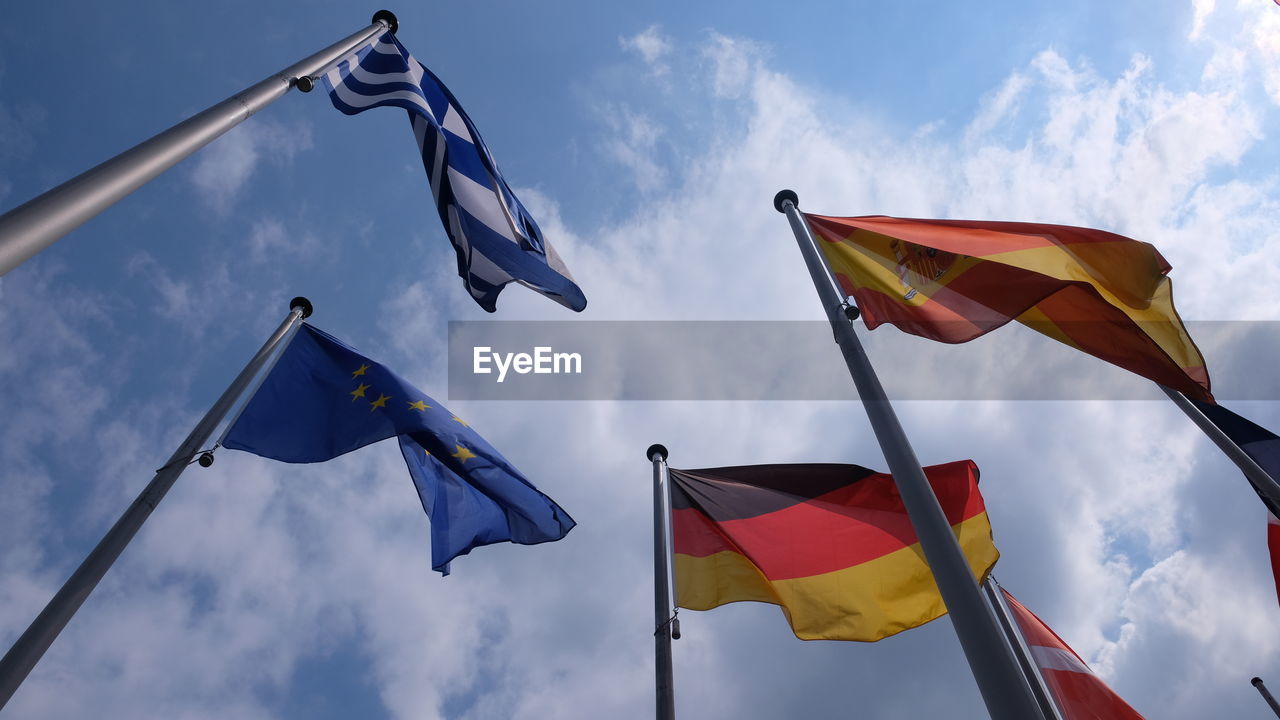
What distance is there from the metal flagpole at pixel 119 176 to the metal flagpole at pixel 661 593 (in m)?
5.83

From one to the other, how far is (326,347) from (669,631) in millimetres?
6047

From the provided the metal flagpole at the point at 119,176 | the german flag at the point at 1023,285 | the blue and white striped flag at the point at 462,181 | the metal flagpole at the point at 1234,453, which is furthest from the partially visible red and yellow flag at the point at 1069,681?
the metal flagpole at the point at 119,176

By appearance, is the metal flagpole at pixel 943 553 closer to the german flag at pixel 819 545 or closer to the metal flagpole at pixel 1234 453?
the german flag at pixel 819 545

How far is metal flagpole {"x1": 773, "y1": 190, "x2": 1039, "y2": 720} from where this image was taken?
455cm

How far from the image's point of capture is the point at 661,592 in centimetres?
779

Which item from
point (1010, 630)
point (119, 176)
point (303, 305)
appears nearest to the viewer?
point (119, 176)

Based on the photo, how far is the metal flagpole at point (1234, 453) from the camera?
8.94 m

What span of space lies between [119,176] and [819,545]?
840 cm

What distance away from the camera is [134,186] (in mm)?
4258

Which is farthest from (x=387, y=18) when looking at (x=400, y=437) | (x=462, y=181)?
(x=400, y=437)

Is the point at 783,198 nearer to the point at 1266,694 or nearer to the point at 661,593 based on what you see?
the point at 661,593

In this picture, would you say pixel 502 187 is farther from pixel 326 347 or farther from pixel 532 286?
pixel 326 347

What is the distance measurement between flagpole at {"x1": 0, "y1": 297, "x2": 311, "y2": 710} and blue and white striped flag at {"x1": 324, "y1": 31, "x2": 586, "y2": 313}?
10.8 feet

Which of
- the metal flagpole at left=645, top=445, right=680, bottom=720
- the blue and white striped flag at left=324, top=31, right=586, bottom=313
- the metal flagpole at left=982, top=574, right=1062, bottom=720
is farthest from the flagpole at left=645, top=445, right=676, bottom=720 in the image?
the metal flagpole at left=982, top=574, right=1062, bottom=720
